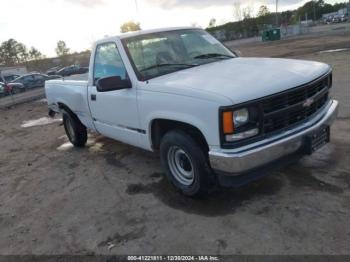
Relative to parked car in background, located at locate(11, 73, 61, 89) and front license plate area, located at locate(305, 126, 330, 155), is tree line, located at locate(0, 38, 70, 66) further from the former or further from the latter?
front license plate area, located at locate(305, 126, 330, 155)

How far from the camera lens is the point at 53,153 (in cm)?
729

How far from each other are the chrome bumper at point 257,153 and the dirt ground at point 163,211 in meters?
0.58

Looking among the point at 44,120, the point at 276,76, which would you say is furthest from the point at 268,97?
the point at 44,120

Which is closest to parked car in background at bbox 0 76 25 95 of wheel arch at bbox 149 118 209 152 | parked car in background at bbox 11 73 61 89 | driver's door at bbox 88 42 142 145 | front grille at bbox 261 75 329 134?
parked car in background at bbox 11 73 61 89

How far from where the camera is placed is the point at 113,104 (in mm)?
5137

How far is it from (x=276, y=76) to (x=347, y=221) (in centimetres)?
151

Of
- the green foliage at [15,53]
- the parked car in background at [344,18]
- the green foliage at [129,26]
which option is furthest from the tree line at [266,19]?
the green foliage at [129,26]

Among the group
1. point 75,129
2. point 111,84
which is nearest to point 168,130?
point 111,84

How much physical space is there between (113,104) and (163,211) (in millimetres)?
1688

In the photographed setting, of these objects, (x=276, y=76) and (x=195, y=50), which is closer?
(x=276, y=76)

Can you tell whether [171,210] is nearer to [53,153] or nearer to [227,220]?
[227,220]

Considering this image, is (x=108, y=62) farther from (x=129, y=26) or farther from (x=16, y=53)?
(x=16, y=53)

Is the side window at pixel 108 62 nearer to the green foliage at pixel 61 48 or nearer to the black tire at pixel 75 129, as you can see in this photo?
the black tire at pixel 75 129

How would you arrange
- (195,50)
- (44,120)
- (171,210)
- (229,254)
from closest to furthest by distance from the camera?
(229,254) → (171,210) → (195,50) → (44,120)
